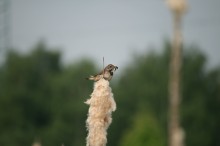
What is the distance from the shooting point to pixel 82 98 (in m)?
77.2

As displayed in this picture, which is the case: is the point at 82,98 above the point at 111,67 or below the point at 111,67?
below

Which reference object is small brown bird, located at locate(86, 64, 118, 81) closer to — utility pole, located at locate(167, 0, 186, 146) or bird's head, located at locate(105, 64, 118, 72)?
bird's head, located at locate(105, 64, 118, 72)

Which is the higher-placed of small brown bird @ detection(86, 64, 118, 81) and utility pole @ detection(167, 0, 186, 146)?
small brown bird @ detection(86, 64, 118, 81)

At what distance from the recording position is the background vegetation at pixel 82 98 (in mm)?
70625

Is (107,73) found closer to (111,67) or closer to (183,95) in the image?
(111,67)

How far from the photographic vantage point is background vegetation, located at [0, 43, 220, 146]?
7062 cm

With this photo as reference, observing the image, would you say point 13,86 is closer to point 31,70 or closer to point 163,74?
point 31,70

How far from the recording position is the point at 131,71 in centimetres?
8981

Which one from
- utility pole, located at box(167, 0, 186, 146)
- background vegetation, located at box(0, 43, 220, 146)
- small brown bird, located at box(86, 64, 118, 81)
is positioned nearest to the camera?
small brown bird, located at box(86, 64, 118, 81)

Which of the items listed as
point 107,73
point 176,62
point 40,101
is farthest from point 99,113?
point 40,101

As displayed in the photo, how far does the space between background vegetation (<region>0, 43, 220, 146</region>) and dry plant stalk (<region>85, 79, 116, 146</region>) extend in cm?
5845

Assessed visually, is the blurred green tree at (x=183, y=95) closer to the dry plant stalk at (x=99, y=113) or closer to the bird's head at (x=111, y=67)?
the bird's head at (x=111, y=67)

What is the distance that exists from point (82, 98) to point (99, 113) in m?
71.9

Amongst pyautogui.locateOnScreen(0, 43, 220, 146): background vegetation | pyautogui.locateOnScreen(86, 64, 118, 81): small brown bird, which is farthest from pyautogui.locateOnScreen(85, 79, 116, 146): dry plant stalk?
pyautogui.locateOnScreen(0, 43, 220, 146): background vegetation
